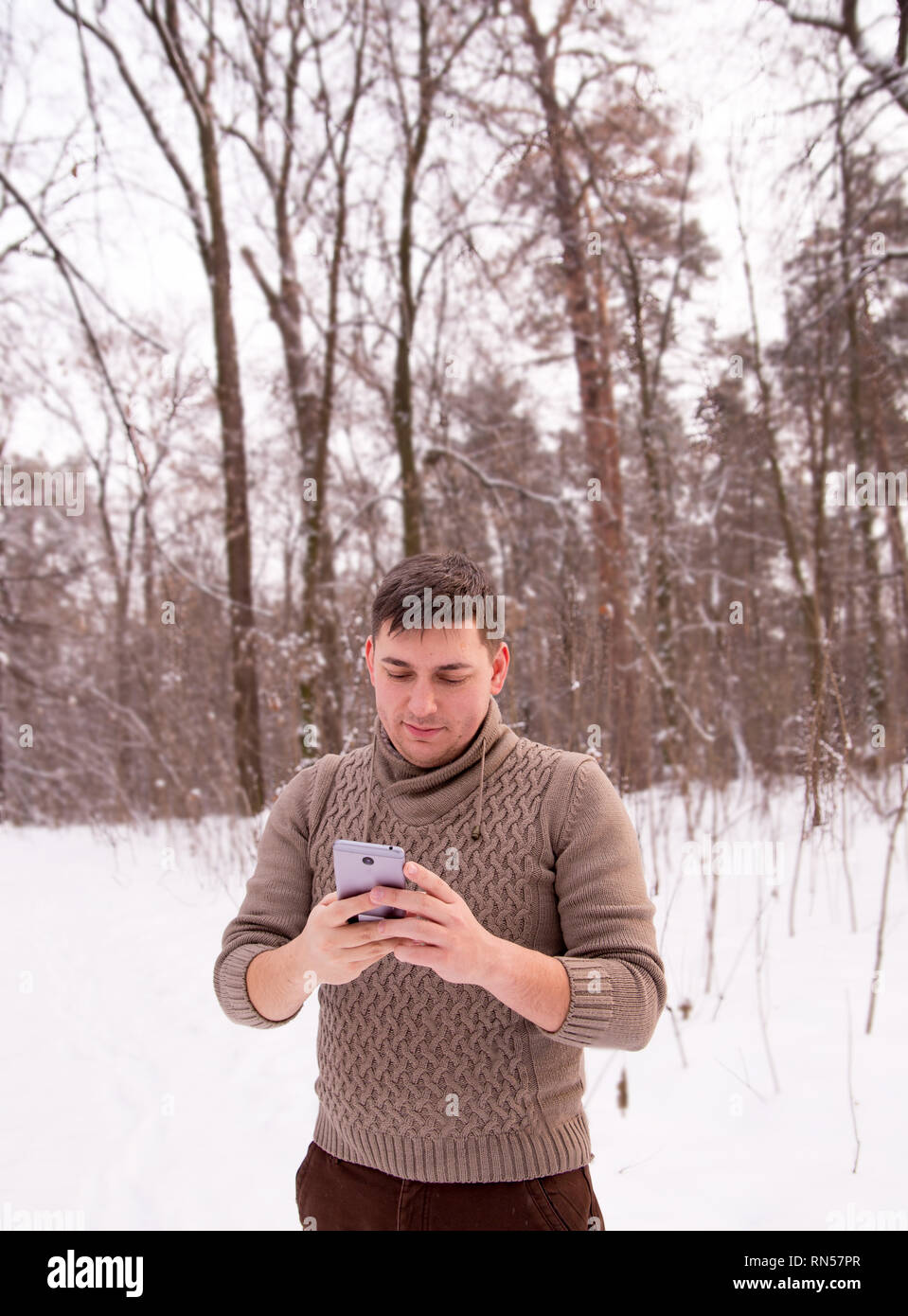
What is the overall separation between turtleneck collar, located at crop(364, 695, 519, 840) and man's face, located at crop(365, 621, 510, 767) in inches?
0.8

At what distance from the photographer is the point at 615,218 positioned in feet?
21.1

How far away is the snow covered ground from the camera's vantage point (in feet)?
7.09

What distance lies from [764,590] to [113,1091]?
10.7m

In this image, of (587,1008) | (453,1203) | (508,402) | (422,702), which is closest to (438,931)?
(587,1008)

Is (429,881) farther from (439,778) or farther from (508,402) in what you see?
(508,402)

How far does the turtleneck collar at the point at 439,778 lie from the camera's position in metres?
1.25

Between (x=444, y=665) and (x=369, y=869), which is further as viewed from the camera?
(x=444, y=665)

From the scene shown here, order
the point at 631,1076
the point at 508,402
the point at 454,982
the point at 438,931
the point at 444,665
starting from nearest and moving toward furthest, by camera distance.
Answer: the point at 438,931 → the point at 454,982 → the point at 444,665 → the point at 631,1076 → the point at 508,402

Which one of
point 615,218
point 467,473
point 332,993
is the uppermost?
point 615,218

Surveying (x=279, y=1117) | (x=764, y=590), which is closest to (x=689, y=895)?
(x=279, y=1117)

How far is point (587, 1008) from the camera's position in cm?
107

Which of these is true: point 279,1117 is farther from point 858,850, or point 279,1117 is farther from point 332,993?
point 858,850

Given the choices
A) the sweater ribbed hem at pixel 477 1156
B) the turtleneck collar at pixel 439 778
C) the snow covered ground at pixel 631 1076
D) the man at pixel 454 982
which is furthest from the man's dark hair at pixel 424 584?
the snow covered ground at pixel 631 1076

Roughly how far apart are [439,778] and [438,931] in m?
0.30
